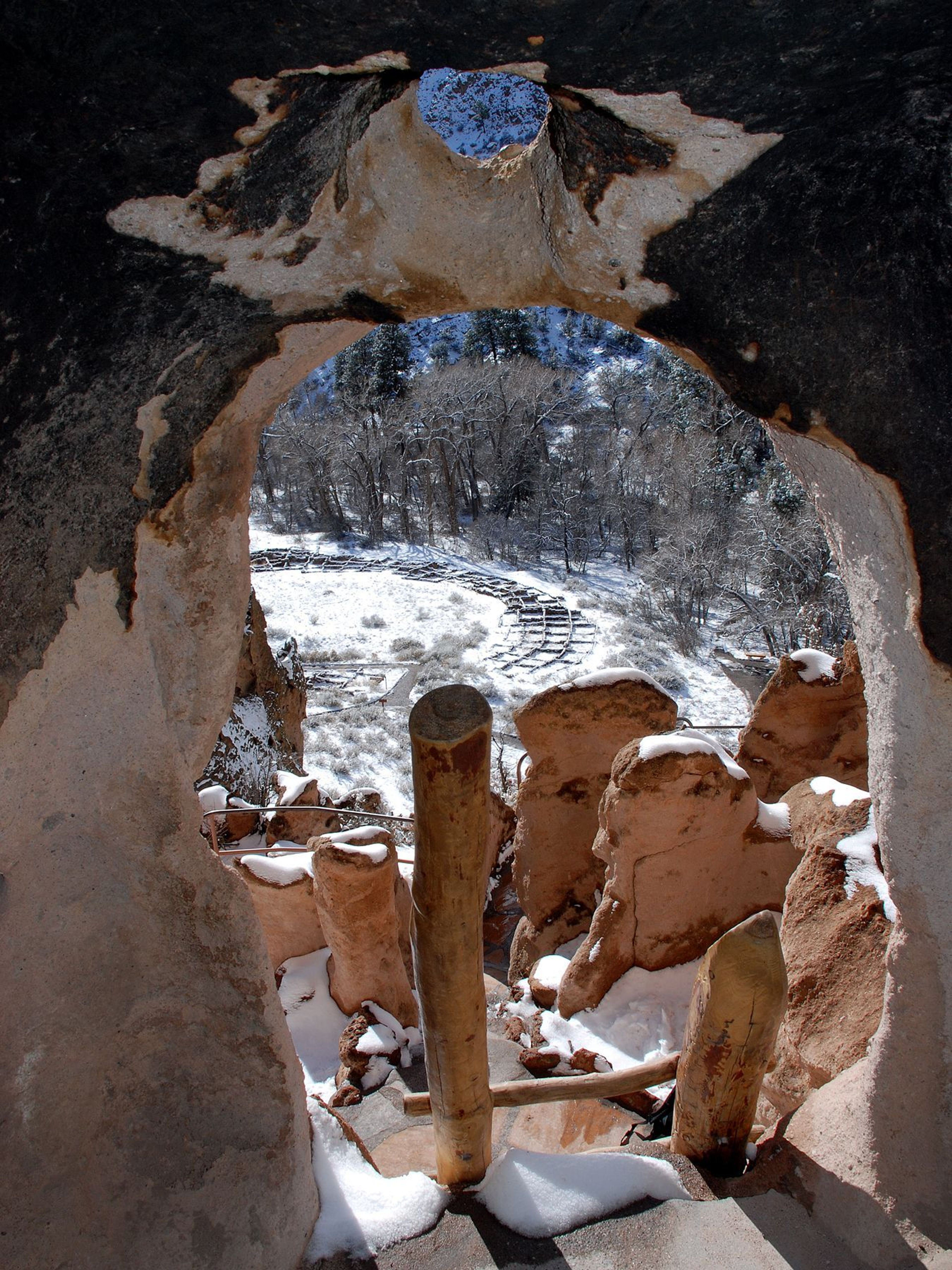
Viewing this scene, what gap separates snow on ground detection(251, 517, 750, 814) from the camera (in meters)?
13.0

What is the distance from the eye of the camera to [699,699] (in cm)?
1570

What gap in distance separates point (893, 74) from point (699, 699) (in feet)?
47.8

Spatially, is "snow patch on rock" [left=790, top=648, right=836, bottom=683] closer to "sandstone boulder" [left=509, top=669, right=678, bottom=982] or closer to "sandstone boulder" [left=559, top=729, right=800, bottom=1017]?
"sandstone boulder" [left=509, top=669, right=678, bottom=982]

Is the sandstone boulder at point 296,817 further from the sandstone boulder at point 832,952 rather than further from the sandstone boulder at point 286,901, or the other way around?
the sandstone boulder at point 832,952

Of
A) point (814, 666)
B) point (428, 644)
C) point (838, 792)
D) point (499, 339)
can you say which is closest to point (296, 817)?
point (814, 666)

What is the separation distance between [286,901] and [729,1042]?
325cm

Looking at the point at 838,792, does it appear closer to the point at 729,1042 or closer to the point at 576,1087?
the point at 729,1042

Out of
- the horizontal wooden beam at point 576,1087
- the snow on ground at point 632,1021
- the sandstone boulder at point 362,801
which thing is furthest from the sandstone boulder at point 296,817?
the horizontal wooden beam at point 576,1087

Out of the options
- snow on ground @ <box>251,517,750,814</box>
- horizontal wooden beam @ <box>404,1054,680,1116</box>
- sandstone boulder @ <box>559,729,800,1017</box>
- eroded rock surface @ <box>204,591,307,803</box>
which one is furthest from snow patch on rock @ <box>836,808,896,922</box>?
snow on ground @ <box>251,517,750,814</box>

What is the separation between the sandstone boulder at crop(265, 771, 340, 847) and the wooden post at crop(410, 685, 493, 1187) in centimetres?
358

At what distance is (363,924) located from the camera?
4.62 m

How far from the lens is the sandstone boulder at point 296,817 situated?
20.6 ft

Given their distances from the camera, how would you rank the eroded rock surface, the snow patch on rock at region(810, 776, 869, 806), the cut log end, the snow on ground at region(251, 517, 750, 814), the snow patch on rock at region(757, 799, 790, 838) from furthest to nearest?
the snow on ground at region(251, 517, 750, 814)
the eroded rock surface
the snow patch on rock at region(757, 799, 790, 838)
the snow patch on rock at region(810, 776, 869, 806)
the cut log end

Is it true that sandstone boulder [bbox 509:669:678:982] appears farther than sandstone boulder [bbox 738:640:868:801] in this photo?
No
